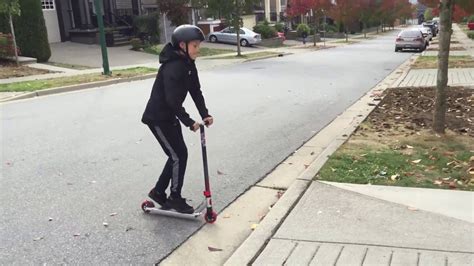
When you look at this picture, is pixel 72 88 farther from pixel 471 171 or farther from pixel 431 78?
pixel 471 171

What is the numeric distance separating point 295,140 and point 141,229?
3763mm

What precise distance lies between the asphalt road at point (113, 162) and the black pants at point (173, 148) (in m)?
0.39

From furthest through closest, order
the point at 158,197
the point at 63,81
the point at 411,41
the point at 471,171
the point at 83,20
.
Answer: the point at 83,20
the point at 411,41
the point at 63,81
the point at 471,171
the point at 158,197

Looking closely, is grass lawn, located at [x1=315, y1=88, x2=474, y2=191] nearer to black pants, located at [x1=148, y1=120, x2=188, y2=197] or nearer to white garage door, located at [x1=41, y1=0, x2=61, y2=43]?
black pants, located at [x1=148, y1=120, x2=188, y2=197]

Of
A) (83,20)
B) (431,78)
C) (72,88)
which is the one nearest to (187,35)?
(72,88)

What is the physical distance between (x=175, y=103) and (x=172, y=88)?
0.12 meters

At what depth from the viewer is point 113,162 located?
6.39m

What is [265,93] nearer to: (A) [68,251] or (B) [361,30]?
(A) [68,251]

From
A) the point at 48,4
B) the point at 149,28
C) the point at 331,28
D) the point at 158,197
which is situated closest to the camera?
the point at 158,197

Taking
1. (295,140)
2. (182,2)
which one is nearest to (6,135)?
(295,140)

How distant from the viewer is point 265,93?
12602 mm

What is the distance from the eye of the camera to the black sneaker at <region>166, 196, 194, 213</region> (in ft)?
14.7

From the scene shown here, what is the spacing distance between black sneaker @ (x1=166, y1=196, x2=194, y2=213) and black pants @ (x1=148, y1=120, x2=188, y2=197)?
2.2 inches

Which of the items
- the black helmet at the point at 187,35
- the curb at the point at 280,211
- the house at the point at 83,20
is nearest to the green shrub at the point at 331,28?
the house at the point at 83,20
